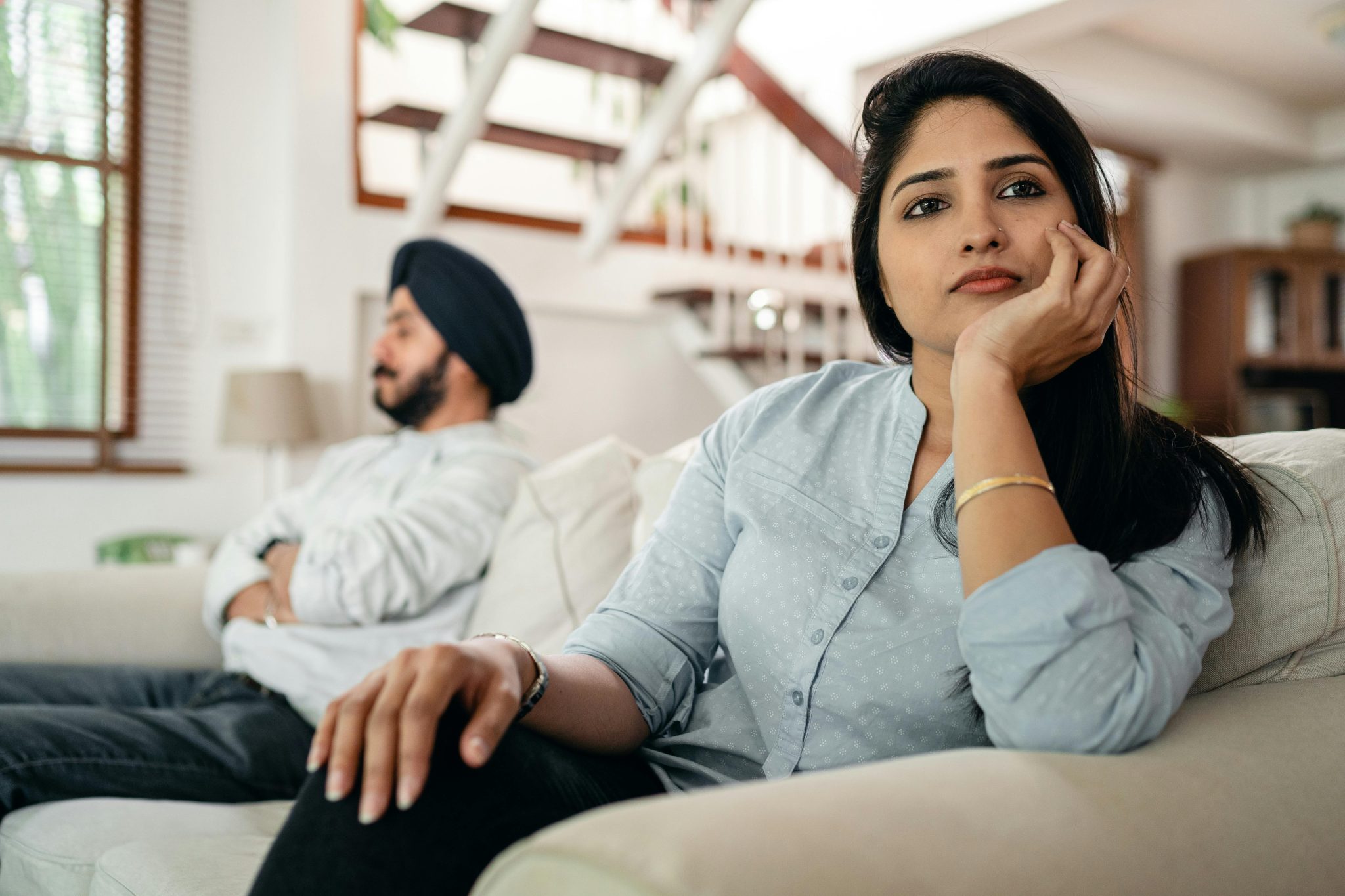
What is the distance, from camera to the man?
1534mm

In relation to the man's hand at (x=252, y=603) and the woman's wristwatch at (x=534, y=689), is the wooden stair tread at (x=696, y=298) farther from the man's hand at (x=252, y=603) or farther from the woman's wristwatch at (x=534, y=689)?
the woman's wristwatch at (x=534, y=689)

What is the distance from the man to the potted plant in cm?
590

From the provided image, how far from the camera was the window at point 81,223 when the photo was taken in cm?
359

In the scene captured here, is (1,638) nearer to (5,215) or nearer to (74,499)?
(74,499)

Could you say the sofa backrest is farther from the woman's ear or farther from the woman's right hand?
the woman's right hand

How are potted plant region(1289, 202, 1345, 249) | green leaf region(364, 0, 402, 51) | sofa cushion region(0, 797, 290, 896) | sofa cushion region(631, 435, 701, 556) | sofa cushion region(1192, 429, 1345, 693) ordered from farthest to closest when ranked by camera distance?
potted plant region(1289, 202, 1345, 249) → green leaf region(364, 0, 402, 51) → sofa cushion region(631, 435, 701, 556) → sofa cushion region(0, 797, 290, 896) → sofa cushion region(1192, 429, 1345, 693)

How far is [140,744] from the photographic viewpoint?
5.07ft

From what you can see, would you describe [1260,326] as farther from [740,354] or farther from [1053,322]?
[1053,322]

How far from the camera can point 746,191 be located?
4.90 meters

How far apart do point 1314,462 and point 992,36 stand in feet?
11.3

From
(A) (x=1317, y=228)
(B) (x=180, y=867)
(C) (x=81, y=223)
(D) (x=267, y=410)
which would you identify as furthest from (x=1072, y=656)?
(A) (x=1317, y=228)

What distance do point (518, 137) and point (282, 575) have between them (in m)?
2.35

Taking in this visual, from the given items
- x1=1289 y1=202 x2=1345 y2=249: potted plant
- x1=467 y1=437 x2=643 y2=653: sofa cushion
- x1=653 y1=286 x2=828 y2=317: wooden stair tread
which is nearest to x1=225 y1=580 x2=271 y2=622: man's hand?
x1=467 y1=437 x2=643 y2=653: sofa cushion

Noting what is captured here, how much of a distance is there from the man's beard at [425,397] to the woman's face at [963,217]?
139 centimetres
